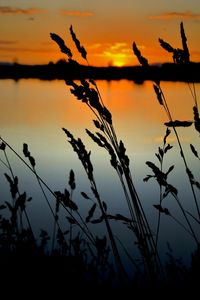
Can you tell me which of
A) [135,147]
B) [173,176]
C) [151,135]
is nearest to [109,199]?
[173,176]

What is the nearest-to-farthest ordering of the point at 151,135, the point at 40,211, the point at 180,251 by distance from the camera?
the point at 180,251 → the point at 40,211 → the point at 151,135

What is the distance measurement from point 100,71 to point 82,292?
61813 mm

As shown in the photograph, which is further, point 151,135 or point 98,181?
point 151,135

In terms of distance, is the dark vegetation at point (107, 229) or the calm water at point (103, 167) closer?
the dark vegetation at point (107, 229)

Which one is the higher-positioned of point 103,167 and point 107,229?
point 103,167

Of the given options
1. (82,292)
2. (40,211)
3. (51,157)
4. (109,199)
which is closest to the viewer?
(82,292)

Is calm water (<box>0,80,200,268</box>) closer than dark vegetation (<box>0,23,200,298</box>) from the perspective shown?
No

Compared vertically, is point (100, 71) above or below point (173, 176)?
above

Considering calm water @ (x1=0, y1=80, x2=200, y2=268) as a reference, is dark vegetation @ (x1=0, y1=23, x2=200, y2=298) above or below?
below

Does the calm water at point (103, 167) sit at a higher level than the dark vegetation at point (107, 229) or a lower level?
higher

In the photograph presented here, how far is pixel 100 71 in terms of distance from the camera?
208ft

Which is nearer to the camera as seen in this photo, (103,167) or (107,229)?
(107,229)

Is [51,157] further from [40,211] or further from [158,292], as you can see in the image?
[158,292]

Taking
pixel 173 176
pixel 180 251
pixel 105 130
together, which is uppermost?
pixel 173 176
